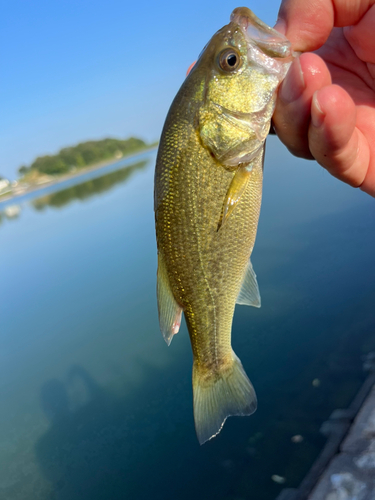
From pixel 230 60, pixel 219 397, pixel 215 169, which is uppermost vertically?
pixel 230 60

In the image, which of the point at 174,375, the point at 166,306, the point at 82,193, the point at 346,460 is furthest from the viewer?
the point at 82,193

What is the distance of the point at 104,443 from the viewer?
15.2 ft

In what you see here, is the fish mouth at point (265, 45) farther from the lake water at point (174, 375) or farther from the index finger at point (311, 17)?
the lake water at point (174, 375)

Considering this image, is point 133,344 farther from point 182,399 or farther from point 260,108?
point 260,108

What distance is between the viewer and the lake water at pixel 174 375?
3910 millimetres

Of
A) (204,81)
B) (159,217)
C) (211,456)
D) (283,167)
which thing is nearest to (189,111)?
(204,81)

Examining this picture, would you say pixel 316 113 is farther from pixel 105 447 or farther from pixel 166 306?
pixel 105 447

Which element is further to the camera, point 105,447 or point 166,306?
point 105,447

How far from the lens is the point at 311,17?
5.40ft

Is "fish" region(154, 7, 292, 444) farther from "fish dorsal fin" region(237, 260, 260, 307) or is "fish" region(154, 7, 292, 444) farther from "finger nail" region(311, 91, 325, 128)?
"finger nail" region(311, 91, 325, 128)

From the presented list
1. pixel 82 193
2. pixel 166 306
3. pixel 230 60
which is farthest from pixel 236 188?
pixel 82 193

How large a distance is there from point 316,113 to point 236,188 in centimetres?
46

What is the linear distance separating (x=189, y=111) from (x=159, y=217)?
523 mm

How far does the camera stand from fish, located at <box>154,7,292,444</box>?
1572 millimetres
